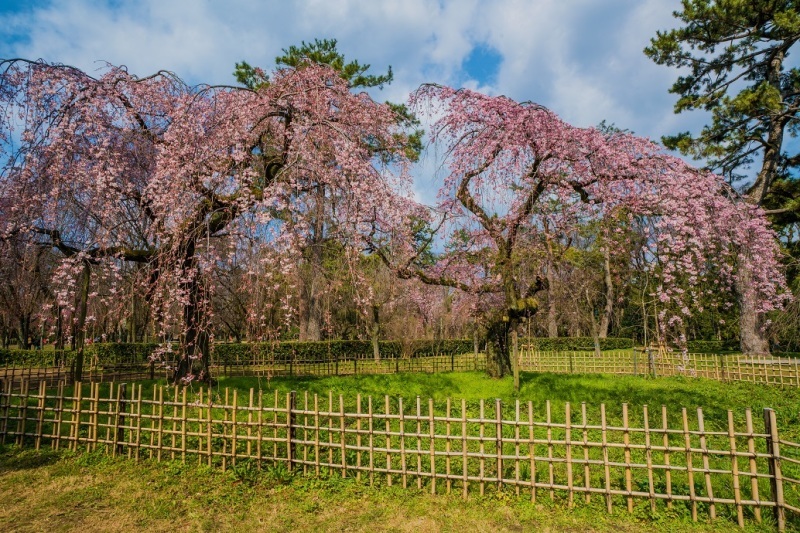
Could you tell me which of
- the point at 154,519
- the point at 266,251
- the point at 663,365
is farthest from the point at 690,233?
the point at 154,519

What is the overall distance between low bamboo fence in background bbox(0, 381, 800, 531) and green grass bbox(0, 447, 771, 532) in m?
0.19

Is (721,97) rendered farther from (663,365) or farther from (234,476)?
(234,476)

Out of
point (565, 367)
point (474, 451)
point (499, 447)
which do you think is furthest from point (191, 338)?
point (565, 367)

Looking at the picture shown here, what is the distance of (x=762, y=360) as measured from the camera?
13.5 m

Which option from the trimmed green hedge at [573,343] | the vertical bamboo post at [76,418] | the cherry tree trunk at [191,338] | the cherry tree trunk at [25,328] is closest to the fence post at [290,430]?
the cherry tree trunk at [191,338]

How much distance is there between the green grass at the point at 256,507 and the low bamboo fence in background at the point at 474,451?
0.62 feet

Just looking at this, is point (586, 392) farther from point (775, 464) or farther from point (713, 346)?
point (713, 346)

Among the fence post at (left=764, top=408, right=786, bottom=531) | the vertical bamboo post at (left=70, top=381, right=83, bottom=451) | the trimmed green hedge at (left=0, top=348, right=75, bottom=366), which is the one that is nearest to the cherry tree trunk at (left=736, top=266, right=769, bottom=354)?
the fence post at (left=764, top=408, right=786, bottom=531)

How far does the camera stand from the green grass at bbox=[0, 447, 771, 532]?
14.7 ft

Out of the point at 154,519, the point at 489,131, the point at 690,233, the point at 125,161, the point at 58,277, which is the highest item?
the point at 489,131

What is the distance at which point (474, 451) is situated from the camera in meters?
6.38

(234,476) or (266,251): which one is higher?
(266,251)

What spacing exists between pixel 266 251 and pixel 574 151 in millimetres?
7119

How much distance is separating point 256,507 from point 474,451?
298 centimetres
